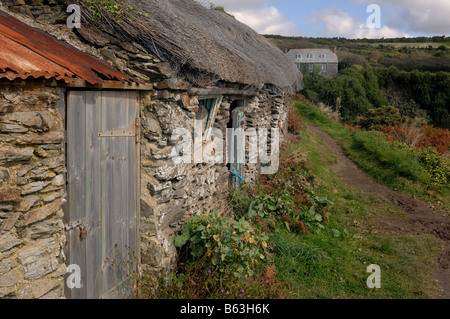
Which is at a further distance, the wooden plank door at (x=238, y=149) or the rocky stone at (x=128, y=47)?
the wooden plank door at (x=238, y=149)

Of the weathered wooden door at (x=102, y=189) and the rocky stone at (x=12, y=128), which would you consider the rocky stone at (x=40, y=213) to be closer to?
the weathered wooden door at (x=102, y=189)

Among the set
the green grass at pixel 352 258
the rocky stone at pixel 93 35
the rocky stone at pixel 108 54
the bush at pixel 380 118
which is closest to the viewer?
the rocky stone at pixel 93 35

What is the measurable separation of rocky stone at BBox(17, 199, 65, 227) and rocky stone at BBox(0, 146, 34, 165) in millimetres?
390

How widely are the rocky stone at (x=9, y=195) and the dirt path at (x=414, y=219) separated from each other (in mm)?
4943

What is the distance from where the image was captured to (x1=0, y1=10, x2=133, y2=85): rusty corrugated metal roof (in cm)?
246

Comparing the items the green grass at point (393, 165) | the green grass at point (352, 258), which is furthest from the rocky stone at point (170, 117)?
the green grass at point (393, 165)

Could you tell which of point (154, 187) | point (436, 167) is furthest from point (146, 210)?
point (436, 167)

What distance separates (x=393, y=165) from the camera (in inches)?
385

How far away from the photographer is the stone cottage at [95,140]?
8.27ft

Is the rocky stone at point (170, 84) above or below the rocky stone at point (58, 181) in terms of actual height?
above

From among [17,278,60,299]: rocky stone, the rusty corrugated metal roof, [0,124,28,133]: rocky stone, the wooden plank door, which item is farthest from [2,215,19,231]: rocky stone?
the wooden plank door

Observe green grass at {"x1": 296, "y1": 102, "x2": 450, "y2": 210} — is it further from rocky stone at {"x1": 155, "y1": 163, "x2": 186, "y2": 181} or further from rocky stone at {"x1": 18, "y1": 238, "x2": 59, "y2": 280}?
rocky stone at {"x1": 18, "y1": 238, "x2": 59, "y2": 280}

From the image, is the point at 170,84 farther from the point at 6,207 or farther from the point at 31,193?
the point at 6,207
